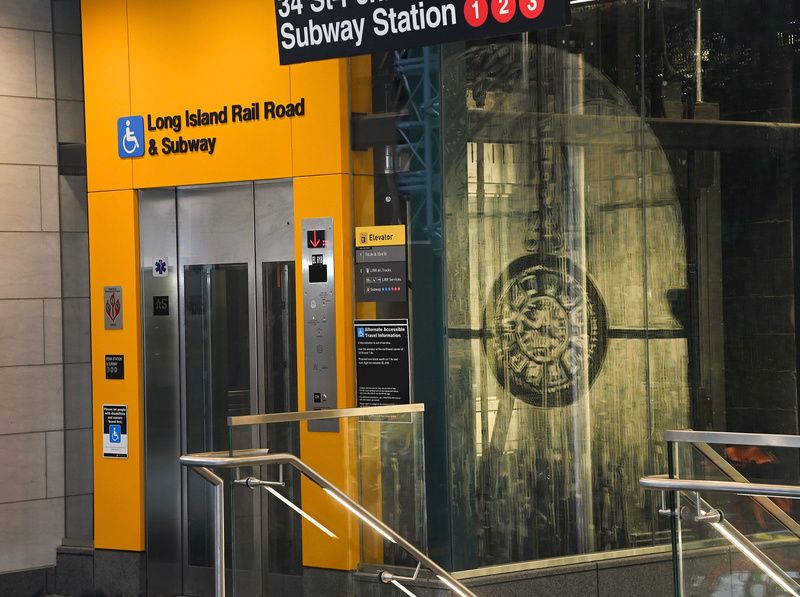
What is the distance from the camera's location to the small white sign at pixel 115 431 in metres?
7.83

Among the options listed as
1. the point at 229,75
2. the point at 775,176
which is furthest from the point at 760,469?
the point at 229,75

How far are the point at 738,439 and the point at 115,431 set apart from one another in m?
4.87

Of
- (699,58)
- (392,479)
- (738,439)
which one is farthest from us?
(699,58)

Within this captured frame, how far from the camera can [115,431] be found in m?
7.86

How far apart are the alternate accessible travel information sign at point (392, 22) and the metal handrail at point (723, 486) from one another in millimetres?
1897

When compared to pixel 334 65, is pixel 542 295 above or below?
below

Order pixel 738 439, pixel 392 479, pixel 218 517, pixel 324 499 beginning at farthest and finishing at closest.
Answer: pixel 392 479 < pixel 324 499 < pixel 218 517 < pixel 738 439

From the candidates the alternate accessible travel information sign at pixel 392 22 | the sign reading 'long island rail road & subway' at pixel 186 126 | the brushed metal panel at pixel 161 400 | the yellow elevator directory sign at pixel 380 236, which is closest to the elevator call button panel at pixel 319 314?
the yellow elevator directory sign at pixel 380 236

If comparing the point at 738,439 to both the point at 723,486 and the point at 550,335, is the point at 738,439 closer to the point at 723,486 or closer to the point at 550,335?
the point at 723,486

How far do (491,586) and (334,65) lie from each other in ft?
9.84

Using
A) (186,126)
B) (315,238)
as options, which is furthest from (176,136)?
(315,238)

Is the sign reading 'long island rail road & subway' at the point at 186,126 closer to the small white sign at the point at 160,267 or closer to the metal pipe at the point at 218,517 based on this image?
the small white sign at the point at 160,267

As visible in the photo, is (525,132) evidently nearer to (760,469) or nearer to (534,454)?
(534,454)

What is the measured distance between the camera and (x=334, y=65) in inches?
275
